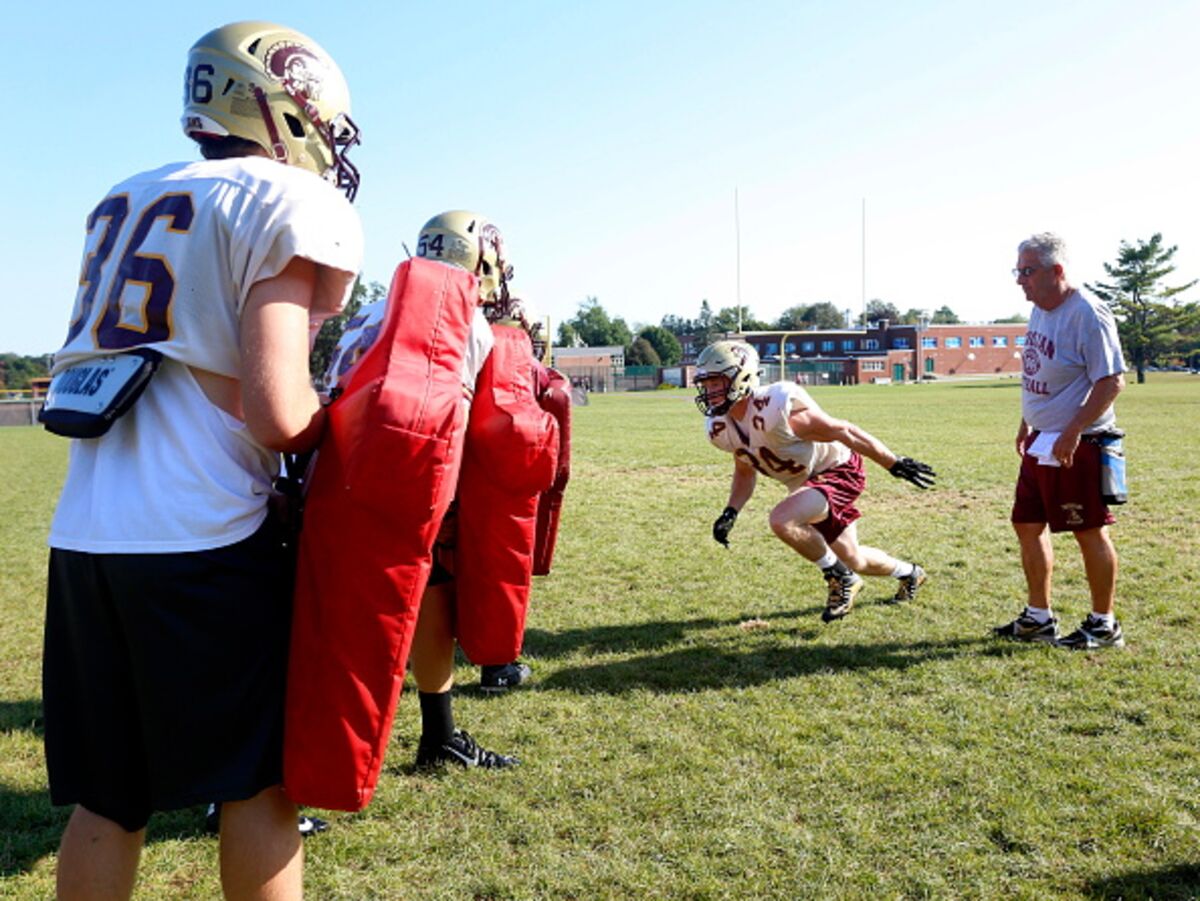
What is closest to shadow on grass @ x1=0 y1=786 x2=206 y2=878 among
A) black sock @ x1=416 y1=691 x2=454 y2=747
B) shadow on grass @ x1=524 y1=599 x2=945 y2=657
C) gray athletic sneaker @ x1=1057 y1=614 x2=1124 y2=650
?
black sock @ x1=416 y1=691 x2=454 y2=747

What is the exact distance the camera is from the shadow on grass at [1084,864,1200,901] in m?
2.58

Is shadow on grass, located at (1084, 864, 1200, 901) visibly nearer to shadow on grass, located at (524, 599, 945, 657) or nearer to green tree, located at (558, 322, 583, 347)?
shadow on grass, located at (524, 599, 945, 657)

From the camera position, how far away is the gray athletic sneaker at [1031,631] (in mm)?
4938

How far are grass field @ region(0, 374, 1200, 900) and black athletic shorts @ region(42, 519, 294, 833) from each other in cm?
116

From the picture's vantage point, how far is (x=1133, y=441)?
1523cm

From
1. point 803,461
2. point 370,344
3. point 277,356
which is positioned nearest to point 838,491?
point 803,461

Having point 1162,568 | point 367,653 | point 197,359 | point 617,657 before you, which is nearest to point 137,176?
point 197,359

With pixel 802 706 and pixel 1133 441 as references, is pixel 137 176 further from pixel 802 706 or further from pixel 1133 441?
pixel 1133 441

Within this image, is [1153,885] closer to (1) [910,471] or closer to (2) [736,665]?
(2) [736,665]

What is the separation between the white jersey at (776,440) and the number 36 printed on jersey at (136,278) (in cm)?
389

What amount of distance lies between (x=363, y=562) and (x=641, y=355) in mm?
98564

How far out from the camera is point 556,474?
144 inches

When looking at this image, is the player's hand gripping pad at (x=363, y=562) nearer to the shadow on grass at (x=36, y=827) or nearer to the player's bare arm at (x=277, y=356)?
the player's bare arm at (x=277, y=356)

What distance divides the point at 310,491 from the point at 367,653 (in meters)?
0.34
